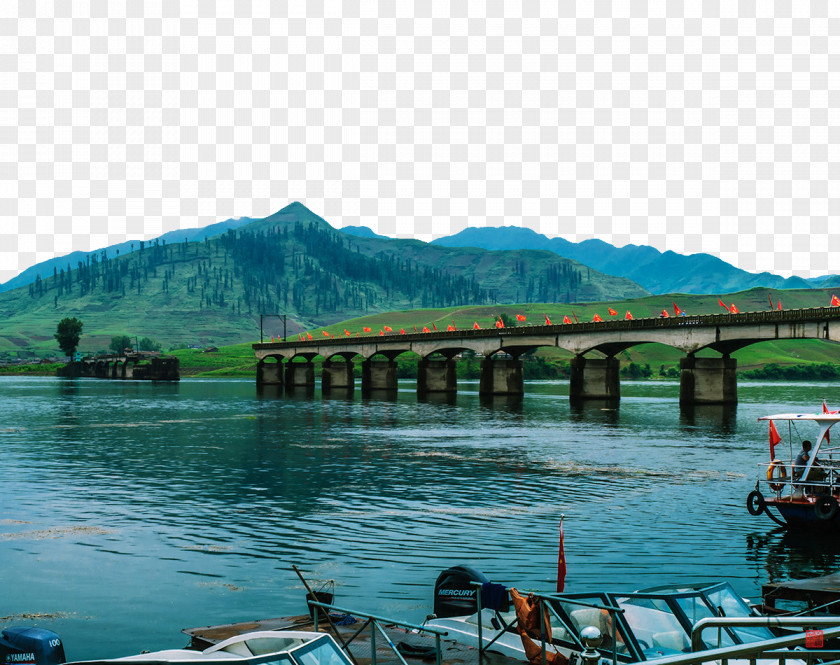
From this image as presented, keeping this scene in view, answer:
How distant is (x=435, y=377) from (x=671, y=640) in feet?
481

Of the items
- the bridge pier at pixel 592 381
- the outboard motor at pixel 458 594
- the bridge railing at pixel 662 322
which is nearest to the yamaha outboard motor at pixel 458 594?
the outboard motor at pixel 458 594

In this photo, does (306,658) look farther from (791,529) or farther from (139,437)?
(139,437)

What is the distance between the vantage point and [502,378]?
148 metres

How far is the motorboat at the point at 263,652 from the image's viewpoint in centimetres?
1323

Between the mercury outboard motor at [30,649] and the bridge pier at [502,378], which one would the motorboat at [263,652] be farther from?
the bridge pier at [502,378]

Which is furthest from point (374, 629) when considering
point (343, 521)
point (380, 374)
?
point (380, 374)

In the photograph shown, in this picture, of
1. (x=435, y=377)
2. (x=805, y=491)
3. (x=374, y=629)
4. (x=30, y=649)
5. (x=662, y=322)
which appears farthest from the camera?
(x=435, y=377)

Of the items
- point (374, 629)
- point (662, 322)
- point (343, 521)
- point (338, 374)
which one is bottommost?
point (343, 521)

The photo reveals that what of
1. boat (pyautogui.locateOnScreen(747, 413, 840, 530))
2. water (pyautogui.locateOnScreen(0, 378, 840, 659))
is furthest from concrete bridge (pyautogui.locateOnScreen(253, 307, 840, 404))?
boat (pyautogui.locateOnScreen(747, 413, 840, 530))

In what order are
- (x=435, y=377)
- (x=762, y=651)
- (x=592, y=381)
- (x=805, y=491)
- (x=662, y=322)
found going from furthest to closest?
(x=435, y=377) < (x=592, y=381) < (x=662, y=322) < (x=805, y=491) < (x=762, y=651)

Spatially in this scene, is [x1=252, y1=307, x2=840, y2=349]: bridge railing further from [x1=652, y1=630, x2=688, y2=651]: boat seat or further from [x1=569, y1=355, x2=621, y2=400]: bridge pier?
[x1=652, y1=630, x2=688, y2=651]: boat seat

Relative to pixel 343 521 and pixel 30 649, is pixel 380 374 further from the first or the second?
pixel 30 649

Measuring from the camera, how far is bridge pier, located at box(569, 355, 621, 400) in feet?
440

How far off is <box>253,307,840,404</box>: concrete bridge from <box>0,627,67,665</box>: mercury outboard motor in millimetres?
99545
